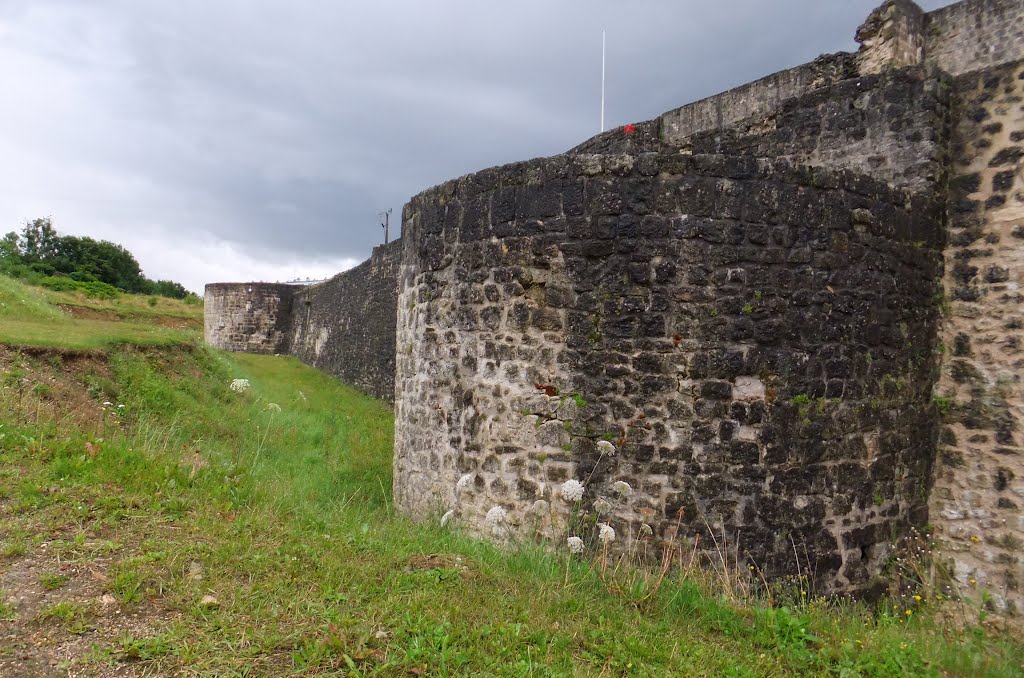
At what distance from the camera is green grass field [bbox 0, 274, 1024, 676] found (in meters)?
3.11

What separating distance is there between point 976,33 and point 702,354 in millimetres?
8093

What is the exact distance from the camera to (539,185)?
5391mm

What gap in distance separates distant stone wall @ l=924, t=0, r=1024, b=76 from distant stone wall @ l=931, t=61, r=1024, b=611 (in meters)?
4.25

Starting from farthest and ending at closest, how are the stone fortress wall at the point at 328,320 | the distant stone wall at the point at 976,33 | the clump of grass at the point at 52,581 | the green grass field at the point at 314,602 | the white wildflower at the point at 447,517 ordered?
the stone fortress wall at the point at 328,320 < the distant stone wall at the point at 976,33 < the white wildflower at the point at 447,517 < the clump of grass at the point at 52,581 < the green grass field at the point at 314,602

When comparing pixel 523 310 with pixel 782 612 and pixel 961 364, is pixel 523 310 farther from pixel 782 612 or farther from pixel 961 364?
pixel 961 364

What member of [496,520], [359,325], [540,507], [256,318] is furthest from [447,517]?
[256,318]

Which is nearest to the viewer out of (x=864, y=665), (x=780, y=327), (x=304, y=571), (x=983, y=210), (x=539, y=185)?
(x=864, y=665)

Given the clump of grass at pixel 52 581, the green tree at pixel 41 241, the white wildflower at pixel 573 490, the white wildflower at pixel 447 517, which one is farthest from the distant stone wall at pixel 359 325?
the green tree at pixel 41 241

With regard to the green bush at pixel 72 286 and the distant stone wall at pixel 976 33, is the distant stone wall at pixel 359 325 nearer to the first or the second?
the distant stone wall at pixel 976 33

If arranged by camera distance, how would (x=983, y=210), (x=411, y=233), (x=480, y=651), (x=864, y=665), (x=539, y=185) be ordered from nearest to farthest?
(x=480, y=651) → (x=864, y=665) → (x=539, y=185) → (x=983, y=210) → (x=411, y=233)

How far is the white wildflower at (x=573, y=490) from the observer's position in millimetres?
5031

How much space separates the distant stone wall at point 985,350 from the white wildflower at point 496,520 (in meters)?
3.91

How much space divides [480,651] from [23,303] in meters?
14.1

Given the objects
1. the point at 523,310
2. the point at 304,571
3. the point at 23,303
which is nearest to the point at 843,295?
the point at 523,310
